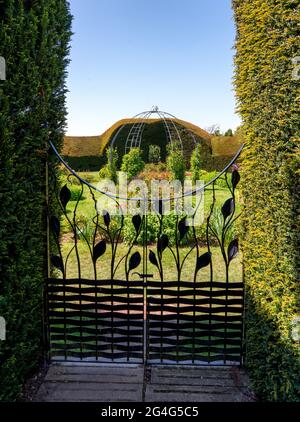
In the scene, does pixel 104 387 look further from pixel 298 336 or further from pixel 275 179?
pixel 275 179

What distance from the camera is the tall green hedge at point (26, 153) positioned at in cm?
206

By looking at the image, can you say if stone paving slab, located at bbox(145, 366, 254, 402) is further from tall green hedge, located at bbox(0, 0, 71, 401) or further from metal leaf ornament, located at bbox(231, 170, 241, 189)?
metal leaf ornament, located at bbox(231, 170, 241, 189)

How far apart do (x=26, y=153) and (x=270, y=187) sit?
1649mm

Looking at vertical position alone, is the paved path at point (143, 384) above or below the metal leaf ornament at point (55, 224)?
below

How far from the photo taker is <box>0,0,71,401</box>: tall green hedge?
6.75 ft

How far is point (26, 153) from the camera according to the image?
2.38 meters

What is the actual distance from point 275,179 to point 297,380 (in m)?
1.11

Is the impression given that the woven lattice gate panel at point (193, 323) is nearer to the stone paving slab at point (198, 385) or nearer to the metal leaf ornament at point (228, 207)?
the stone paving slab at point (198, 385)

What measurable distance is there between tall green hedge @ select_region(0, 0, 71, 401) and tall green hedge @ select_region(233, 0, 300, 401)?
142 cm

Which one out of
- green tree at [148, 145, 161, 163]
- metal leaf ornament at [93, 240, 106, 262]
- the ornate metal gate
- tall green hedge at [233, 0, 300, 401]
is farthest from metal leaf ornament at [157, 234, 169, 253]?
green tree at [148, 145, 161, 163]

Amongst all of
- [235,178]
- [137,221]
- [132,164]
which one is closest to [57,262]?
[137,221]

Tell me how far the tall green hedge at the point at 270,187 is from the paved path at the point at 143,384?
244mm

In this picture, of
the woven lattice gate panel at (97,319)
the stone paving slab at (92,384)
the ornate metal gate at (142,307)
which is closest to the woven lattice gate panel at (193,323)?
the ornate metal gate at (142,307)

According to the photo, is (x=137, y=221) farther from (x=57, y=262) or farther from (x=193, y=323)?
(x=193, y=323)
